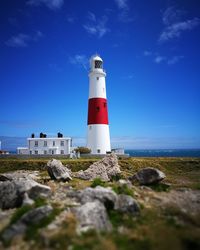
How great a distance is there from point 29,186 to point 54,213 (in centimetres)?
493

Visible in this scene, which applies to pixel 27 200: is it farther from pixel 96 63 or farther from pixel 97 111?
pixel 96 63

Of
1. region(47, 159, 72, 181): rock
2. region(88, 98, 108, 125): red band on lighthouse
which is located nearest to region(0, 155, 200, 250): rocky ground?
region(47, 159, 72, 181): rock

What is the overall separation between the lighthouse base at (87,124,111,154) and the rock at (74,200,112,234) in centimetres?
3764

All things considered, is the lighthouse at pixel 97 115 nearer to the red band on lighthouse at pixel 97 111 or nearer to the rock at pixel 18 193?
the red band on lighthouse at pixel 97 111

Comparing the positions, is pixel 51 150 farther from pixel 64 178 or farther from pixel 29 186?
pixel 29 186

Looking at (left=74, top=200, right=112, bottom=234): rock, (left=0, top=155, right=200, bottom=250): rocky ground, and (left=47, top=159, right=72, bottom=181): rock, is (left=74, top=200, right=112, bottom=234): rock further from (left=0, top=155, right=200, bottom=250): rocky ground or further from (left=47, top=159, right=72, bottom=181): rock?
(left=47, top=159, right=72, bottom=181): rock

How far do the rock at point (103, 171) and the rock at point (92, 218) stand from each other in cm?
1500

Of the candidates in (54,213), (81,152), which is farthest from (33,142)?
(54,213)

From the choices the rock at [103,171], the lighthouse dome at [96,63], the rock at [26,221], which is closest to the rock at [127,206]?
the rock at [26,221]

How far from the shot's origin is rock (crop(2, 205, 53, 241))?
1263cm

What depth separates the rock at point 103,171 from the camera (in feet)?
99.9

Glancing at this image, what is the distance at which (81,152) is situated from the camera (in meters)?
54.5

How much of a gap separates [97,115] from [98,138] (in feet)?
15.0

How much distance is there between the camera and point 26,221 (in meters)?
13.6
